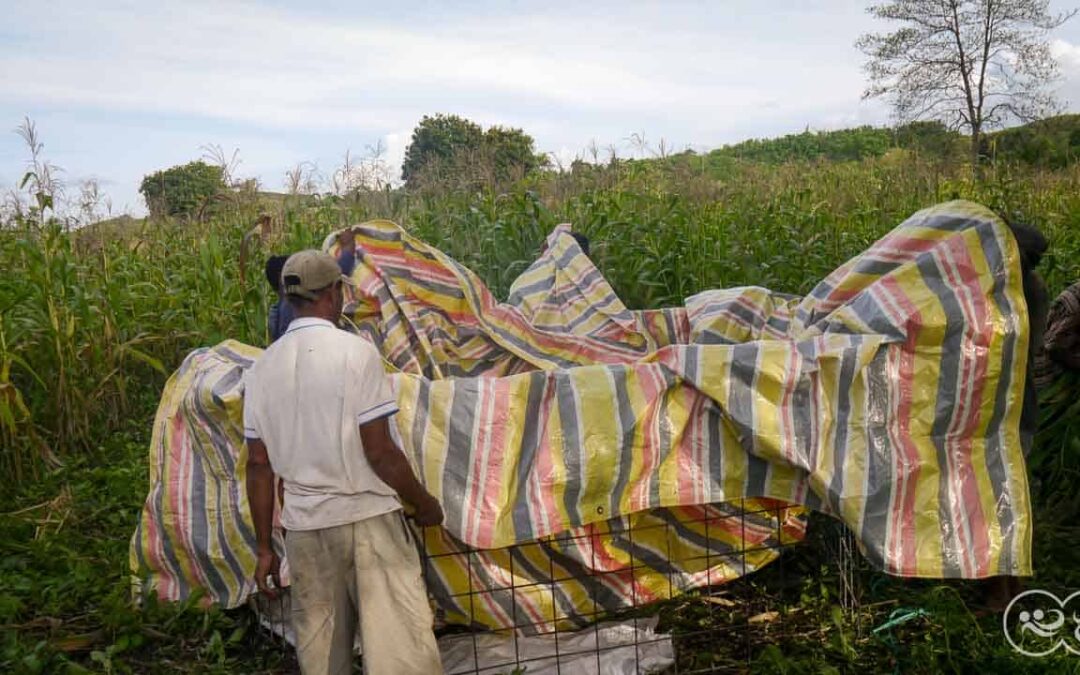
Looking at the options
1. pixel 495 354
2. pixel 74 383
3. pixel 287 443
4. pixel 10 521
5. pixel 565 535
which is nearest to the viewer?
pixel 287 443

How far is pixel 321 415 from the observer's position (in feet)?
6.61

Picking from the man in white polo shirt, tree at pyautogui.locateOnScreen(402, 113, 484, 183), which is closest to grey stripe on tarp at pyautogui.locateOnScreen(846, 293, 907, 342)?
the man in white polo shirt

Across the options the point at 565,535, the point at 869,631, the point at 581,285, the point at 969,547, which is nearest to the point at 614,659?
the point at 565,535

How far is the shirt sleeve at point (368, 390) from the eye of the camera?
2.01 metres

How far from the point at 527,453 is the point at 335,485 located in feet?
2.03

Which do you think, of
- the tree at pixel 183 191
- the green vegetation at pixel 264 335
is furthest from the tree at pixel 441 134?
the green vegetation at pixel 264 335

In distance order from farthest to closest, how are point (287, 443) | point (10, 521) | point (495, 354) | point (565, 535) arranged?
point (10, 521)
point (495, 354)
point (565, 535)
point (287, 443)

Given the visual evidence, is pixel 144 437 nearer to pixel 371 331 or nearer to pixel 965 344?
pixel 371 331

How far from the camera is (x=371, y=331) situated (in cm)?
320

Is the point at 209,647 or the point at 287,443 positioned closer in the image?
the point at 287,443

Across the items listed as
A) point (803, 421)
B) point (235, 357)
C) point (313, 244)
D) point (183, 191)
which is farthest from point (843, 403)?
point (183, 191)

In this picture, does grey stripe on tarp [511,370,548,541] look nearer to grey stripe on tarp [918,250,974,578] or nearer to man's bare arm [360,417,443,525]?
man's bare arm [360,417,443,525]

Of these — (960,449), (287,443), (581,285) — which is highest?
(581,285)

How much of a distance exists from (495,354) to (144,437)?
7.45ft
